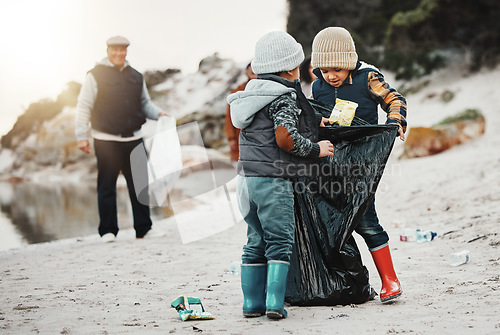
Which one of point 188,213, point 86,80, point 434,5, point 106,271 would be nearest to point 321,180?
point 106,271

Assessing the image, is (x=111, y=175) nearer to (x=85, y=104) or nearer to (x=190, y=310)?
(x=85, y=104)

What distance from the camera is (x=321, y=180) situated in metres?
2.91

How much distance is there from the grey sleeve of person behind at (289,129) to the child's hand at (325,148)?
0.08ft

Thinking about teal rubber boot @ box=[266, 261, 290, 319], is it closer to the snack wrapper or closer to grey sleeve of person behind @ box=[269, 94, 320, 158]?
grey sleeve of person behind @ box=[269, 94, 320, 158]

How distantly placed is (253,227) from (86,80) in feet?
11.3

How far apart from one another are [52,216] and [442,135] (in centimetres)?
690

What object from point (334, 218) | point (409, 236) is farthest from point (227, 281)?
point (409, 236)

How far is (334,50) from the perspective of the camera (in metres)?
3.02

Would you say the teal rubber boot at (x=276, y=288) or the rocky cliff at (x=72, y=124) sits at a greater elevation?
the rocky cliff at (x=72, y=124)

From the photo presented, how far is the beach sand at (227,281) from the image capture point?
253 cm

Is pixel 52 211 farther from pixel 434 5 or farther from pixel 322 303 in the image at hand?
pixel 434 5

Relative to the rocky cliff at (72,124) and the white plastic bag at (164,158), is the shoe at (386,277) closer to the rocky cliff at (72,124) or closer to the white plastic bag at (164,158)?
the white plastic bag at (164,158)

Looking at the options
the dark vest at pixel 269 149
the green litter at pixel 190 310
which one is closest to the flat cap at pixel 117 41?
the dark vest at pixel 269 149

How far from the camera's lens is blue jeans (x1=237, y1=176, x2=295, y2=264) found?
2.68m
